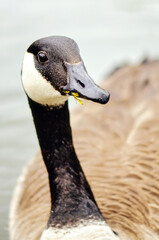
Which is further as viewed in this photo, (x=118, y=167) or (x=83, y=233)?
(x=118, y=167)

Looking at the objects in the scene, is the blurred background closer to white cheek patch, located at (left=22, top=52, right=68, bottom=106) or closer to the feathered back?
the feathered back

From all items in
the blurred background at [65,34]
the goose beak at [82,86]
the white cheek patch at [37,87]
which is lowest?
the blurred background at [65,34]

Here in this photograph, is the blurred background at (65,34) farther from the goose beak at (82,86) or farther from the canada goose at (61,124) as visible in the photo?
the goose beak at (82,86)

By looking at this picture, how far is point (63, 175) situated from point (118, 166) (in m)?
0.85

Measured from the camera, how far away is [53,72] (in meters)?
3.78

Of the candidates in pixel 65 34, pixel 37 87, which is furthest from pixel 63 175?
pixel 65 34

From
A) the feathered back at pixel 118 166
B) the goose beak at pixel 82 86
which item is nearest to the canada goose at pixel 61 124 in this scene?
the goose beak at pixel 82 86

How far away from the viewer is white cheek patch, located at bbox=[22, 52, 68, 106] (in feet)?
12.5

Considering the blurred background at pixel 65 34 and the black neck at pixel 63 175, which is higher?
the black neck at pixel 63 175

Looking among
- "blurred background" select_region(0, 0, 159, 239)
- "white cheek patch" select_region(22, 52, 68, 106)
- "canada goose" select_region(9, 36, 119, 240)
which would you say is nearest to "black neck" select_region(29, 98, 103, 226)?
"canada goose" select_region(9, 36, 119, 240)

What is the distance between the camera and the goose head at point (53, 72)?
366cm

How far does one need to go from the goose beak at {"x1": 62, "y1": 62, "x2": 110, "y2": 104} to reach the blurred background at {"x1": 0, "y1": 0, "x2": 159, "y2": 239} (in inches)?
138

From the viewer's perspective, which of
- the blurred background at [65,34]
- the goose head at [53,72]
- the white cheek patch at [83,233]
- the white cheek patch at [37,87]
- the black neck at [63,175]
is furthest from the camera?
the blurred background at [65,34]

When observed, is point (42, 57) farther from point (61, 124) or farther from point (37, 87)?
point (61, 124)
